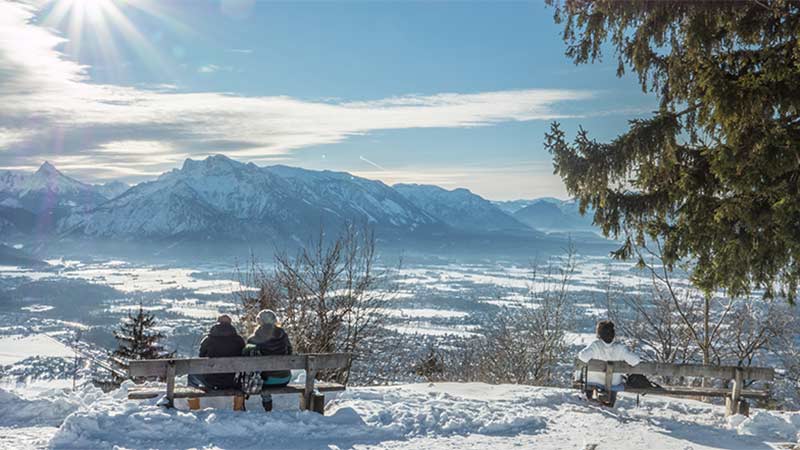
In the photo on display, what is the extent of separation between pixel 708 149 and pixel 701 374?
3.83m

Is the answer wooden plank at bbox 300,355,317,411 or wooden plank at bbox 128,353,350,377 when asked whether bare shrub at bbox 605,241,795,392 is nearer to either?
wooden plank at bbox 300,355,317,411

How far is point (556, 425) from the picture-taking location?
30.1 feet

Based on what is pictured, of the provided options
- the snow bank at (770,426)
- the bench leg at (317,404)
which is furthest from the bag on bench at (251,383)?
the snow bank at (770,426)

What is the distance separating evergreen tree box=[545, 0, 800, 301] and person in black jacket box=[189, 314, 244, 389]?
5.55m

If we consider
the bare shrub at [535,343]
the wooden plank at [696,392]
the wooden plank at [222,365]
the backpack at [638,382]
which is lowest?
the bare shrub at [535,343]

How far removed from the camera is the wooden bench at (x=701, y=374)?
32.9 ft

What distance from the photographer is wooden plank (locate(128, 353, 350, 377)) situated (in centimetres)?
838

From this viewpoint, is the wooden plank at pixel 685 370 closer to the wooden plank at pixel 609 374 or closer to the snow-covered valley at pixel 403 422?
the wooden plank at pixel 609 374

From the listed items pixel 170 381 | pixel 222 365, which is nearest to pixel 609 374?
pixel 222 365

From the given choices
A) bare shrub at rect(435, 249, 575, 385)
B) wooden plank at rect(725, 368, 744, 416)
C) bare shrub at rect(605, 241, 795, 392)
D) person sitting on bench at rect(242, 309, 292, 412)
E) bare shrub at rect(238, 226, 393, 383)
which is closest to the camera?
person sitting on bench at rect(242, 309, 292, 412)

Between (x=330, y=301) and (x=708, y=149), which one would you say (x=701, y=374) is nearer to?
(x=708, y=149)

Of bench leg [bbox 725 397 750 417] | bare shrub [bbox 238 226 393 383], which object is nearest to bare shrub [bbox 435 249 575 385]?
bare shrub [bbox 238 226 393 383]

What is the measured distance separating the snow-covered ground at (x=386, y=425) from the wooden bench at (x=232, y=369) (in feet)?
0.89

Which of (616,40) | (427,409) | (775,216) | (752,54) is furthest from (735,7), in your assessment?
(427,409)
